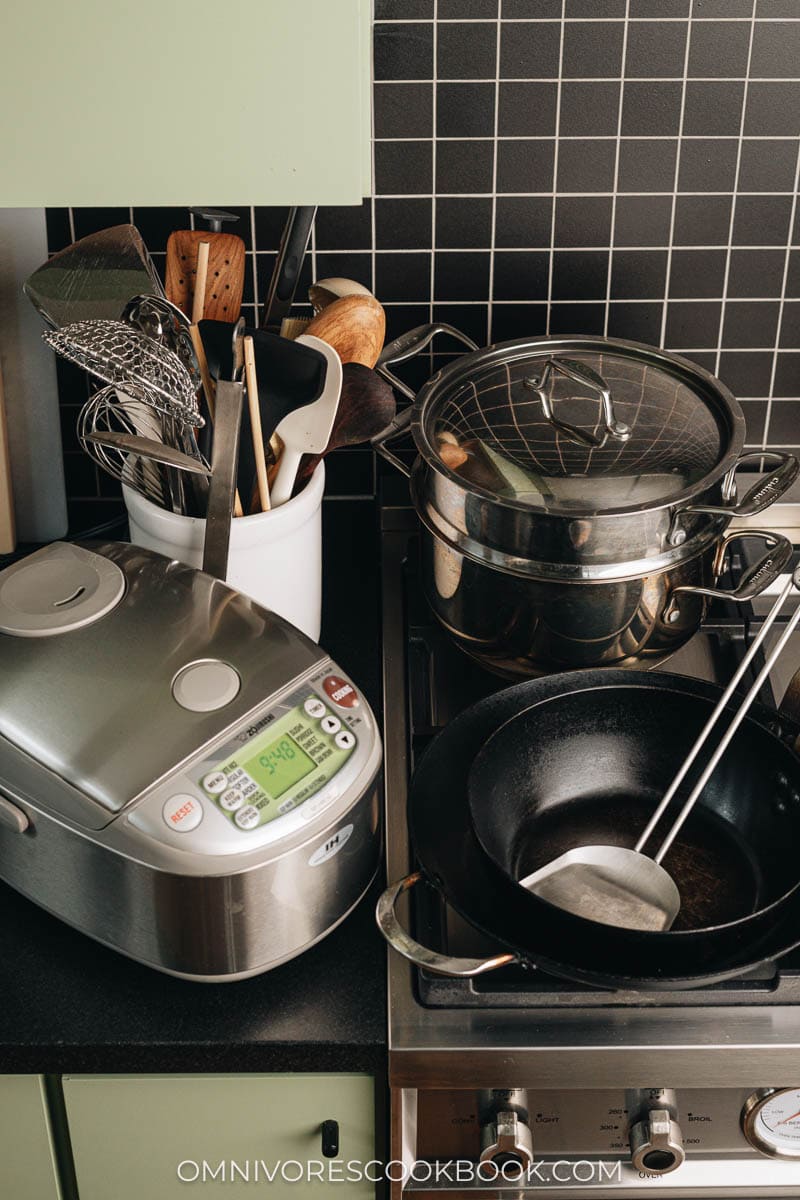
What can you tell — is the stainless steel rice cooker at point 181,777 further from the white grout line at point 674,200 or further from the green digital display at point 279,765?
the white grout line at point 674,200

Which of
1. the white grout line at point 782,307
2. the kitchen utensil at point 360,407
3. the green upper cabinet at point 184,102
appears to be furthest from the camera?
the white grout line at point 782,307

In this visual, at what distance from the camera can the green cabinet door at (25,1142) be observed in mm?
860

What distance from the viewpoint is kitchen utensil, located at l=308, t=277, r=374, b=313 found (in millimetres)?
1064

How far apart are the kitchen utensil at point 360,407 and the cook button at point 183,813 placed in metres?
0.32

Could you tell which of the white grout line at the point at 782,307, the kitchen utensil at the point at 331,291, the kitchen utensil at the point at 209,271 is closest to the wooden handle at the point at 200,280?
the kitchen utensil at the point at 209,271

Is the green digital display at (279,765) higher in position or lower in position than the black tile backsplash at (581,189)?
lower

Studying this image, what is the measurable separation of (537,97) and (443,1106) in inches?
34.0

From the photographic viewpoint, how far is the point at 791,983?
825 millimetres

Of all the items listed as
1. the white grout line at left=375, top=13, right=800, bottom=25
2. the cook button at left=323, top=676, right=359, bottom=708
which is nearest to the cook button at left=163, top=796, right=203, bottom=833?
the cook button at left=323, top=676, right=359, bottom=708

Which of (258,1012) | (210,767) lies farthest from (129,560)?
(258,1012)

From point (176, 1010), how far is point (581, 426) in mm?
549

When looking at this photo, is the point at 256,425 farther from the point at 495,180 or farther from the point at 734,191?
the point at 734,191

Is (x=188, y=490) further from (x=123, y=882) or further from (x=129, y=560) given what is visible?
(x=123, y=882)

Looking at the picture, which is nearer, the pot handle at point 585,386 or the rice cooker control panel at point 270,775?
the rice cooker control panel at point 270,775
